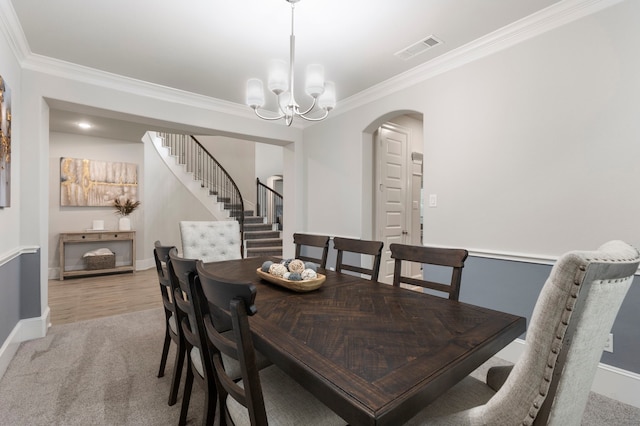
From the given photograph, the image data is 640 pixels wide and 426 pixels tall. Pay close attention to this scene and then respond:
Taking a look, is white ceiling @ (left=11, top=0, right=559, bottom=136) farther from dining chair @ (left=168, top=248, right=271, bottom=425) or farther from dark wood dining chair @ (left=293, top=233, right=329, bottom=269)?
dining chair @ (left=168, top=248, right=271, bottom=425)

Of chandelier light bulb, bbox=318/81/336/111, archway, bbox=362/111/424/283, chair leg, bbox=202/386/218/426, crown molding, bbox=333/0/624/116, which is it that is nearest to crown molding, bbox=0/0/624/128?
crown molding, bbox=333/0/624/116

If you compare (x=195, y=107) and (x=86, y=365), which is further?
(x=195, y=107)

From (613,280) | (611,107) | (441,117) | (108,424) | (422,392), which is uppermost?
(441,117)

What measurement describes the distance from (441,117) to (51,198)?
625 centimetres

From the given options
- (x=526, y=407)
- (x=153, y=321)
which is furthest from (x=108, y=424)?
(x=526, y=407)

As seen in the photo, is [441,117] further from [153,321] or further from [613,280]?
[153,321]

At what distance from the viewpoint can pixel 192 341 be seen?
4.59 feet

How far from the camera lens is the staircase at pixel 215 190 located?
624 cm

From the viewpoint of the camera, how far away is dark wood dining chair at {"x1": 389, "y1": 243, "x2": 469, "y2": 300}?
1655mm

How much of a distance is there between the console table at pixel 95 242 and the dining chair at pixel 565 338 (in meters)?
6.13

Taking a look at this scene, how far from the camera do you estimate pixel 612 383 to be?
6.34 ft

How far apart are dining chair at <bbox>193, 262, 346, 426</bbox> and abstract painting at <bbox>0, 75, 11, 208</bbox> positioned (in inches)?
82.2

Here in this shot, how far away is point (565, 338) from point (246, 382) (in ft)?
2.57

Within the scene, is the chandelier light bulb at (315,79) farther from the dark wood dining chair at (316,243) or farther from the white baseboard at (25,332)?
the white baseboard at (25,332)
